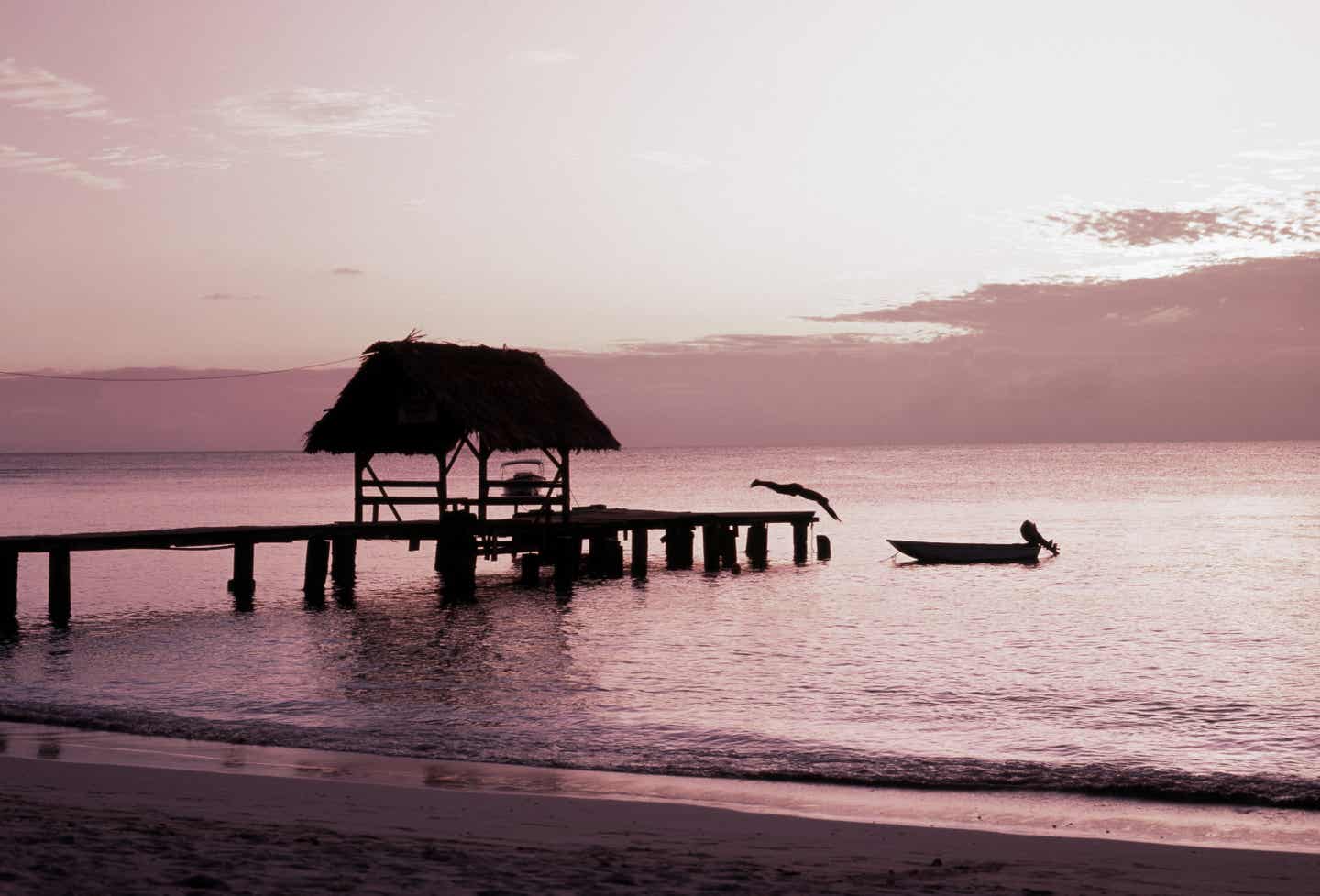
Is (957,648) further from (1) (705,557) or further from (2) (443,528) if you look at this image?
(1) (705,557)

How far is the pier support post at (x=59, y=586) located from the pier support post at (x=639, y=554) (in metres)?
13.4

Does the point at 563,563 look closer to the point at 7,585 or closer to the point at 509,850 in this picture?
the point at 7,585

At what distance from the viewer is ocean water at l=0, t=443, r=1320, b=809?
1283 centimetres

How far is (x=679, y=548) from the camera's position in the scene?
1396 inches

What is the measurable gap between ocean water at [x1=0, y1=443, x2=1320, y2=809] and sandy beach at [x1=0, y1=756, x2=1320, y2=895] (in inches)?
97.4

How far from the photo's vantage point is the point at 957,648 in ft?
69.3

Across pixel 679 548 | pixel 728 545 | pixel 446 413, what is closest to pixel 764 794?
pixel 446 413

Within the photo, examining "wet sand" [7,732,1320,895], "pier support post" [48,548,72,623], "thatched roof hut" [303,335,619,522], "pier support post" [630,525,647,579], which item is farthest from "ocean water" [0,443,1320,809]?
"thatched roof hut" [303,335,619,522]

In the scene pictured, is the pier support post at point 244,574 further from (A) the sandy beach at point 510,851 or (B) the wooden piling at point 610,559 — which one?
(A) the sandy beach at point 510,851

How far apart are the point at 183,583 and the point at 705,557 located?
1360 cm

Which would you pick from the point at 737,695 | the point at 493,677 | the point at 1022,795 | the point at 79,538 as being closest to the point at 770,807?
the point at 1022,795

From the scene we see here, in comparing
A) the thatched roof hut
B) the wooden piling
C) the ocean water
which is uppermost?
the thatched roof hut

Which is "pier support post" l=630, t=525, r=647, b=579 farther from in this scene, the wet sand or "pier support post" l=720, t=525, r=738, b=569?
the wet sand

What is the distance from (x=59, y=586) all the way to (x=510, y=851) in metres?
18.7
